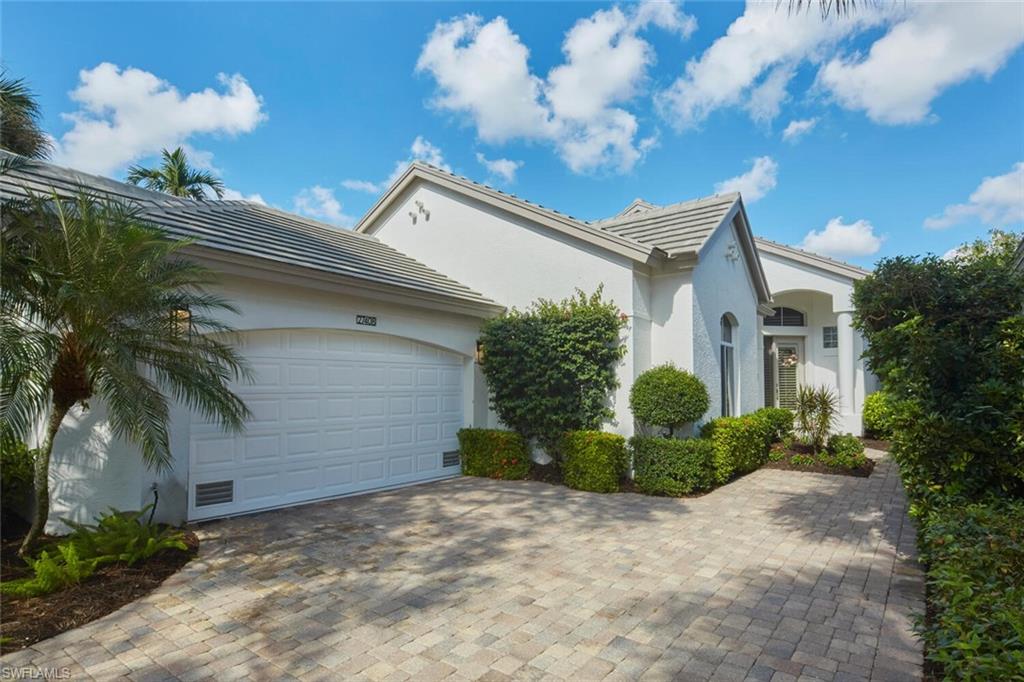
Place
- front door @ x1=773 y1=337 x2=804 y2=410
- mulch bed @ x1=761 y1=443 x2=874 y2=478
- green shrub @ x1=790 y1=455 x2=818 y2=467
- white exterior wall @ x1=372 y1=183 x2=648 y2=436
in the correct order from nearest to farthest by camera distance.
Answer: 1. white exterior wall @ x1=372 y1=183 x2=648 y2=436
2. mulch bed @ x1=761 y1=443 x2=874 y2=478
3. green shrub @ x1=790 y1=455 x2=818 y2=467
4. front door @ x1=773 y1=337 x2=804 y2=410

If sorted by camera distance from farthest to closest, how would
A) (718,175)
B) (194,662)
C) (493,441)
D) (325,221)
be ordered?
1. (718,175)
2. (325,221)
3. (493,441)
4. (194,662)

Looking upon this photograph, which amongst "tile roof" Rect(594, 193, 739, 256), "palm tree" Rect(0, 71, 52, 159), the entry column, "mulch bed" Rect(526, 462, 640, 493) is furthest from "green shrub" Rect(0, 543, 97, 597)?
the entry column

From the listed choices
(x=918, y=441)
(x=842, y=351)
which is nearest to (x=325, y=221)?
(x=918, y=441)

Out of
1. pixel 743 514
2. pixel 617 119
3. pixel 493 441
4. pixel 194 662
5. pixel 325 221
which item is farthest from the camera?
pixel 617 119

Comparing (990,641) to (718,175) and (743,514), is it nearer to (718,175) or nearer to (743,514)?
→ (743,514)

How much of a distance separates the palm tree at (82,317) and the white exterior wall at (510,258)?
6702 millimetres

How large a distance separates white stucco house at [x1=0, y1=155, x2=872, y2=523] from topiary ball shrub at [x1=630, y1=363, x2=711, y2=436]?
0.38 meters

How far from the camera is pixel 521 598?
4699 millimetres

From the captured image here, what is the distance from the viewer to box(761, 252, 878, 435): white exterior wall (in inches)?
660

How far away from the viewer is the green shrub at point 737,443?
9859 mm

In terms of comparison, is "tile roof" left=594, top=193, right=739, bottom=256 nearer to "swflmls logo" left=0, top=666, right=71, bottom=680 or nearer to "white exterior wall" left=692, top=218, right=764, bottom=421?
"white exterior wall" left=692, top=218, right=764, bottom=421

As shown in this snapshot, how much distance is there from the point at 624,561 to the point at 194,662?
4.08 meters

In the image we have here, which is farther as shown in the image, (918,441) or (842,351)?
(842,351)

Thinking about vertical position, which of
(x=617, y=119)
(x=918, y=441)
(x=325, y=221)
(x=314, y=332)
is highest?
(x=617, y=119)
